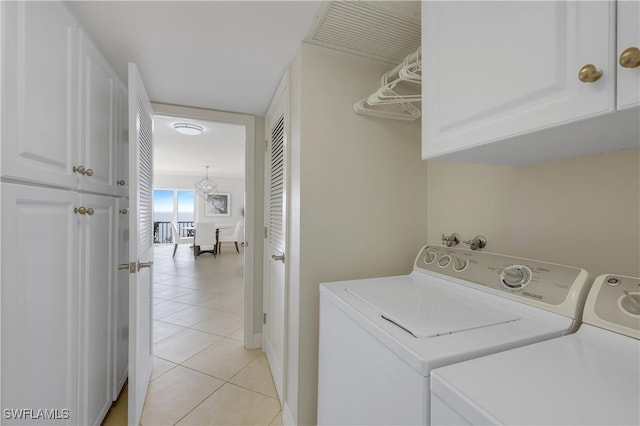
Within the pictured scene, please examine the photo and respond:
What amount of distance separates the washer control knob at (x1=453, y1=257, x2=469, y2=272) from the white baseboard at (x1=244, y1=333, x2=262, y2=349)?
188 centimetres

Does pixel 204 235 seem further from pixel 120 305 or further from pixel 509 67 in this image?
pixel 509 67

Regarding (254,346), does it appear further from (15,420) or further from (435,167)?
(435,167)

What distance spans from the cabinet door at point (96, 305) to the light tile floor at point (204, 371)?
0.30m

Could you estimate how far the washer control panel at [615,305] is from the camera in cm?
66

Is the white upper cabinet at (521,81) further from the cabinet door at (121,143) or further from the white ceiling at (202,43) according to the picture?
the cabinet door at (121,143)

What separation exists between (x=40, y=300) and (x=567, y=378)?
5.25 feet

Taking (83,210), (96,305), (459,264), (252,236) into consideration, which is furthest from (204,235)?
(459,264)

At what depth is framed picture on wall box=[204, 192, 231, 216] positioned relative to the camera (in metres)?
9.28

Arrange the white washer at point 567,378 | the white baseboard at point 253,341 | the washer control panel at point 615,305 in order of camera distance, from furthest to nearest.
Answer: the white baseboard at point 253,341 → the washer control panel at point 615,305 → the white washer at point 567,378

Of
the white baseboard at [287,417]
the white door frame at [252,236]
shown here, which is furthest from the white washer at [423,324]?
the white door frame at [252,236]

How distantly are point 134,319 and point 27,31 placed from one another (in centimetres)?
126

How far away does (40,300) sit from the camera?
3.22 ft

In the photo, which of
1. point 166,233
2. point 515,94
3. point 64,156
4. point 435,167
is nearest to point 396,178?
point 435,167

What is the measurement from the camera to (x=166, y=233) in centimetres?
942
